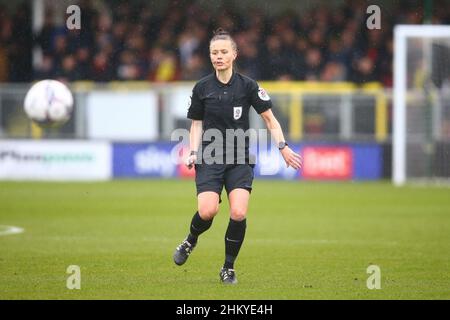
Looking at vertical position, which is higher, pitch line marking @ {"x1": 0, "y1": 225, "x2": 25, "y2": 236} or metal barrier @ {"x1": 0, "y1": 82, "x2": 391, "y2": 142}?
metal barrier @ {"x1": 0, "y1": 82, "x2": 391, "y2": 142}

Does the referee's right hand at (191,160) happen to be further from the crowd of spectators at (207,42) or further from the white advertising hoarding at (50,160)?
the crowd of spectators at (207,42)

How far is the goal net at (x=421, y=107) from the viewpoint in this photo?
72.3 feet

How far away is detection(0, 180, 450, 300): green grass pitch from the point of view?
8953mm

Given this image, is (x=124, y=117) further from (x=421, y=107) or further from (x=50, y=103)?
(x=50, y=103)

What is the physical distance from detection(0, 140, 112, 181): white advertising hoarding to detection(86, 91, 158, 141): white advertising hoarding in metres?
0.39

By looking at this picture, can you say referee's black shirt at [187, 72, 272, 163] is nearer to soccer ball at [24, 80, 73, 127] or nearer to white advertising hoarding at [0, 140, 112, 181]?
soccer ball at [24, 80, 73, 127]

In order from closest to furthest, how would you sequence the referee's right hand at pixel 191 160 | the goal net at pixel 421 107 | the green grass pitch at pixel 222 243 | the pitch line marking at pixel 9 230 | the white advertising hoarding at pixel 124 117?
the green grass pitch at pixel 222 243 < the referee's right hand at pixel 191 160 < the pitch line marking at pixel 9 230 < the goal net at pixel 421 107 < the white advertising hoarding at pixel 124 117

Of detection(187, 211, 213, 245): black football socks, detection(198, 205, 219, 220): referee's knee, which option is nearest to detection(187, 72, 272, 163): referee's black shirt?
detection(198, 205, 219, 220): referee's knee

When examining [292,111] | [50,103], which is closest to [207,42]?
[292,111]

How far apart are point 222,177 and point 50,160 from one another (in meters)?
14.9

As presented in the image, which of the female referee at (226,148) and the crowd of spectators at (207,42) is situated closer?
the female referee at (226,148)

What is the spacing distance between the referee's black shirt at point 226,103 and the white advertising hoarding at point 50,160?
1454cm

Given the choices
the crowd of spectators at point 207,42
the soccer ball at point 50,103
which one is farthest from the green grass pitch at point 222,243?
the crowd of spectators at point 207,42
